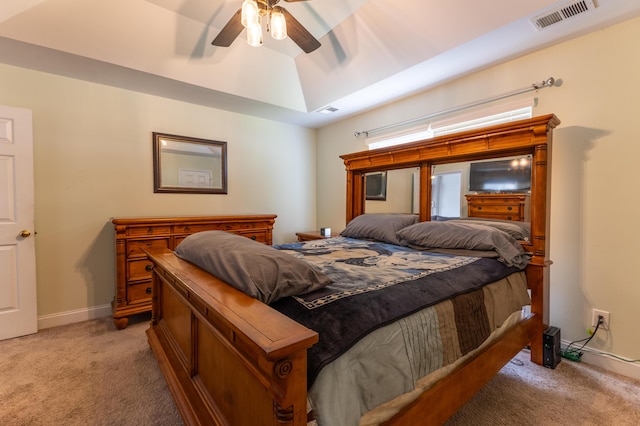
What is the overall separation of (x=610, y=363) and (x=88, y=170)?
4.76 m

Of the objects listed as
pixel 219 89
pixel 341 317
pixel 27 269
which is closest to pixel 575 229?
pixel 341 317

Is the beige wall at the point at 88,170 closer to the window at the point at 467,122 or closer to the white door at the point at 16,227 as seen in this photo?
the white door at the point at 16,227

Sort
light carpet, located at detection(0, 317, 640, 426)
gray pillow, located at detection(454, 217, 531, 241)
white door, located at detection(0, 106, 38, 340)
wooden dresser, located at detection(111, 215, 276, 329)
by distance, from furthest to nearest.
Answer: wooden dresser, located at detection(111, 215, 276, 329), white door, located at detection(0, 106, 38, 340), gray pillow, located at detection(454, 217, 531, 241), light carpet, located at detection(0, 317, 640, 426)

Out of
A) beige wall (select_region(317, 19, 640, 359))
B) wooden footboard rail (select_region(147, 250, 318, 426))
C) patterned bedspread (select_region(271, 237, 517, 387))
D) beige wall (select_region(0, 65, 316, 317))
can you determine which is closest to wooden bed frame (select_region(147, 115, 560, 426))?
wooden footboard rail (select_region(147, 250, 318, 426))


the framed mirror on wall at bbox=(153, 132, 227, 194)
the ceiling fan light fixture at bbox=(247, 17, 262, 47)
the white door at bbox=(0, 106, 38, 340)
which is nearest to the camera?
the ceiling fan light fixture at bbox=(247, 17, 262, 47)

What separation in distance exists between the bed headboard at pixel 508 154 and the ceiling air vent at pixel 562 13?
26.5 inches

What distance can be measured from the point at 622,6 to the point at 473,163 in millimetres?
1297

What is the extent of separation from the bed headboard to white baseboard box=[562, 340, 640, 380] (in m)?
0.44

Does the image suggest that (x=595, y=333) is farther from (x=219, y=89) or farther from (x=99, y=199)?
(x=99, y=199)

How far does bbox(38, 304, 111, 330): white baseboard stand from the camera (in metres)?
2.69

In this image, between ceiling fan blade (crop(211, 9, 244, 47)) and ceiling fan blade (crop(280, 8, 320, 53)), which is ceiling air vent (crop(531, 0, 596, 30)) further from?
ceiling fan blade (crop(211, 9, 244, 47))

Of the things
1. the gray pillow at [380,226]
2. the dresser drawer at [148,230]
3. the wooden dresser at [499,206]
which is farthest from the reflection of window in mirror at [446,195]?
the dresser drawer at [148,230]

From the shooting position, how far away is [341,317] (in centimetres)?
100

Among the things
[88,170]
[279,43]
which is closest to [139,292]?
[88,170]
